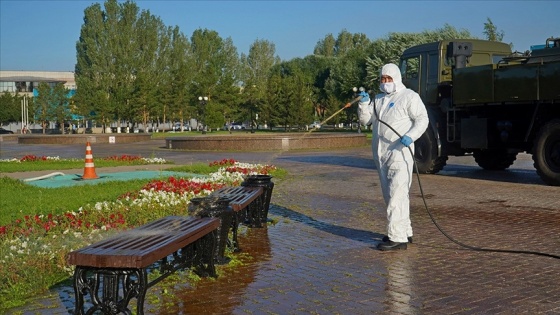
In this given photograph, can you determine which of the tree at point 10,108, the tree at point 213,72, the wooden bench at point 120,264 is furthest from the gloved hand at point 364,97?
the tree at point 10,108

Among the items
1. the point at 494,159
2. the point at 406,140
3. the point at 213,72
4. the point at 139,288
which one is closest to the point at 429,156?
the point at 494,159

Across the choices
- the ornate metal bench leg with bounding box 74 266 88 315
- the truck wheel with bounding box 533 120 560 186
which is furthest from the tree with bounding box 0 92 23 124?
the ornate metal bench leg with bounding box 74 266 88 315

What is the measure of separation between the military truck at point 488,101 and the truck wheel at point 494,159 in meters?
0.02

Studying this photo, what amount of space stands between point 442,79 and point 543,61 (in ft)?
11.3

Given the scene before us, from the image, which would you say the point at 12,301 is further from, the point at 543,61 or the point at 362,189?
the point at 543,61

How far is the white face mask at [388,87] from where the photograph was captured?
7672 millimetres

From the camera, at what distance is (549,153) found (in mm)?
14211

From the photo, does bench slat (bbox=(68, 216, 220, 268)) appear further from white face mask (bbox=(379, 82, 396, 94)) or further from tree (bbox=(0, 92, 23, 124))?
tree (bbox=(0, 92, 23, 124))

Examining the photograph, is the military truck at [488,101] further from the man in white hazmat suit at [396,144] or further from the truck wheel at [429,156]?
the man in white hazmat suit at [396,144]

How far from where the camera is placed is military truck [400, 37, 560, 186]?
46.1 ft

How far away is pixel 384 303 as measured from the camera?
18.1 feet

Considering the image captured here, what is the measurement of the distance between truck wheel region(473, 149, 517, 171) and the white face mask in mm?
10867

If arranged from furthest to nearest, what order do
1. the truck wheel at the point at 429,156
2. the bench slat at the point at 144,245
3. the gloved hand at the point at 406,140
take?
the truck wheel at the point at 429,156
the gloved hand at the point at 406,140
the bench slat at the point at 144,245

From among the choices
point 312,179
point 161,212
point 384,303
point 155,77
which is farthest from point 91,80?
point 384,303
